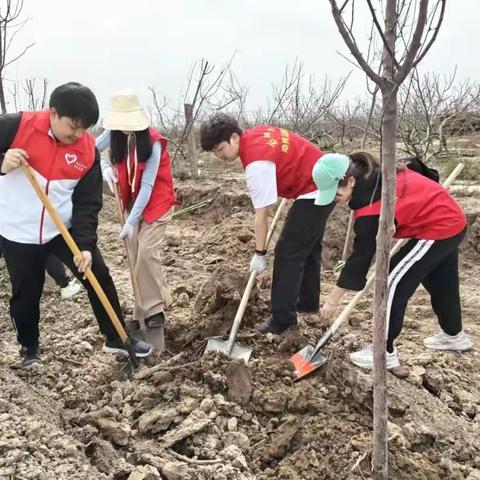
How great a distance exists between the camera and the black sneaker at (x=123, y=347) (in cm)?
319

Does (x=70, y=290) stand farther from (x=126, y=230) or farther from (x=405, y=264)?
(x=405, y=264)

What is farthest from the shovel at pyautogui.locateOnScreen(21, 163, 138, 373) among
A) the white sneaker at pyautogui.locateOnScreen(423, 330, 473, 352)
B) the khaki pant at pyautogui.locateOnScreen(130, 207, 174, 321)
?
the white sneaker at pyautogui.locateOnScreen(423, 330, 473, 352)

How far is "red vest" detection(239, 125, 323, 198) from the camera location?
3.18m

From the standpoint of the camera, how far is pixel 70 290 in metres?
4.39

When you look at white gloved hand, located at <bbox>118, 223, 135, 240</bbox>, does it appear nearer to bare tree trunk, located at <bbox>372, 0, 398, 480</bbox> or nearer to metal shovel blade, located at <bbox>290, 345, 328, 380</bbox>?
metal shovel blade, located at <bbox>290, 345, 328, 380</bbox>

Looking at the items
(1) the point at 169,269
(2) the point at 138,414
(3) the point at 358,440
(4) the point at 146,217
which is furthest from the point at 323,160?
(1) the point at 169,269

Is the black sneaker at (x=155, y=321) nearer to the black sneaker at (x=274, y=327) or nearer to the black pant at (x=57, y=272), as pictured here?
the black sneaker at (x=274, y=327)

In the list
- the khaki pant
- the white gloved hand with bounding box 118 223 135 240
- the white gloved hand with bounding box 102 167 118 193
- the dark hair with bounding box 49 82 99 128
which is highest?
the dark hair with bounding box 49 82 99 128

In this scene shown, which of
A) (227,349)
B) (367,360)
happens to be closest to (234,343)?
(227,349)

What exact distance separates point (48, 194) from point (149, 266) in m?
0.83

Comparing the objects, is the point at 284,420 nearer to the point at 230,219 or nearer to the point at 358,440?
the point at 358,440

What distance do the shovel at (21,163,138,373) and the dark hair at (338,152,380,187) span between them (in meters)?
1.37

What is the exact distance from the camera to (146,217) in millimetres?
3291

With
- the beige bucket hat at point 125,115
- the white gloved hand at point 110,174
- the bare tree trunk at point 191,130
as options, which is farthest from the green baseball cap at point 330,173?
the bare tree trunk at point 191,130
